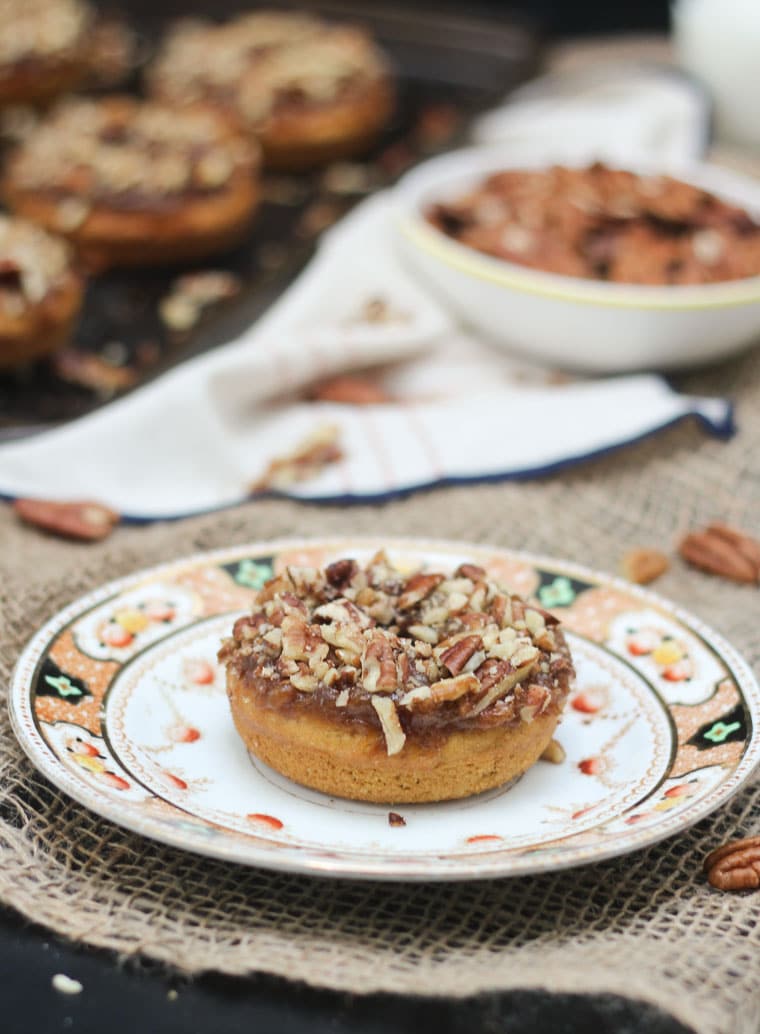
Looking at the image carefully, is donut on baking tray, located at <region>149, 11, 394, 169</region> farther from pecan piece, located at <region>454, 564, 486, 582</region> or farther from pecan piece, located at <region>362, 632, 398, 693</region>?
pecan piece, located at <region>362, 632, 398, 693</region>

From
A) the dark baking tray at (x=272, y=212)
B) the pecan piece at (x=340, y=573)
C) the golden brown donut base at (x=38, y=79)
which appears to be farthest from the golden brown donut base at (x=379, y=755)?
the golden brown donut base at (x=38, y=79)

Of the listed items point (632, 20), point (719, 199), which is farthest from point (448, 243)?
point (632, 20)

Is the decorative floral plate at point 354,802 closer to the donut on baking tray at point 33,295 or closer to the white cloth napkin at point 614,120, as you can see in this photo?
the donut on baking tray at point 33,295

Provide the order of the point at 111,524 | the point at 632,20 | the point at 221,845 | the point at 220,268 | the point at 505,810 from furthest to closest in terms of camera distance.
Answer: the point at 632,20, the point at 220,268, the point at 111,524, the point at 505,810, the point at 221,845

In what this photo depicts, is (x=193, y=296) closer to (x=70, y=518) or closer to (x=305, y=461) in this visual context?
(x=305, y=461)

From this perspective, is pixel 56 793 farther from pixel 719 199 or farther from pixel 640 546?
pixel 719 199

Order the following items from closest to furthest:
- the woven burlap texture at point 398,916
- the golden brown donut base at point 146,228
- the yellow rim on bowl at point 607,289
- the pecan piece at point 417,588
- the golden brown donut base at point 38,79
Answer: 1. the woven burlap texture at point 398,916
2. the pecan piece at point 417,588
3. the yellow rim on bowl at point 607,289
4. the golden brown donut base at point 146,228
5. the golden brown donut base at point 38,79
